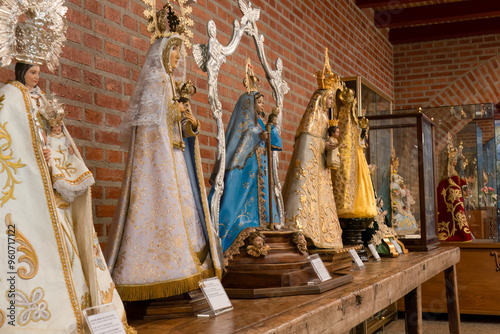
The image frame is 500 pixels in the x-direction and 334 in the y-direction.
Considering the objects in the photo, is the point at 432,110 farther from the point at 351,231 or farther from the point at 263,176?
the point at 263,176

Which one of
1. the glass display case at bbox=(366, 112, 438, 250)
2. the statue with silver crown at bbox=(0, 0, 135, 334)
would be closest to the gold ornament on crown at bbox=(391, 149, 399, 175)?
the glass display case at bbox=(366, 112, 438, 250)

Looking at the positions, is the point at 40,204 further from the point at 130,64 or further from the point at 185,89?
the point at 130,64

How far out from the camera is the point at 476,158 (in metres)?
5.70

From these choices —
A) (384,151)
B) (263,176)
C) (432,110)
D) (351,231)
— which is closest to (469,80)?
(432,110)

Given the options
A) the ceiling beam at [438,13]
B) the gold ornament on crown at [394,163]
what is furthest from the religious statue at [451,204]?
the ceiling beam at [438,13]

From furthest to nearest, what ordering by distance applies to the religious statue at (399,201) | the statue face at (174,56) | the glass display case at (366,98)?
the glass display case at (366,98) → the religious statue at (399,201) → the statue face at (174,56)

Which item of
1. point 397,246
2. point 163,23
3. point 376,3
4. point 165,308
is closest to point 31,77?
point 163,23

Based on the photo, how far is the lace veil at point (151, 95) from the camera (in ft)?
6.01

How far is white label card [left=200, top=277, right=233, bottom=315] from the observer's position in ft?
5.98

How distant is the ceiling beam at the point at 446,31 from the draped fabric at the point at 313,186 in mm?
4521

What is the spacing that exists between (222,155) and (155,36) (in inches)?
21.6

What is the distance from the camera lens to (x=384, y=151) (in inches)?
170

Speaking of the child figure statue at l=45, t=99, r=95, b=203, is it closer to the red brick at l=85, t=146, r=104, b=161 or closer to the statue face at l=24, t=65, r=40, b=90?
the statue face at l=24, t=65, r=40, b=90

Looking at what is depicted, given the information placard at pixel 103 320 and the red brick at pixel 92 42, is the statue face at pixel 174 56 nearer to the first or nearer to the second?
the red brick at pixel 92 42
